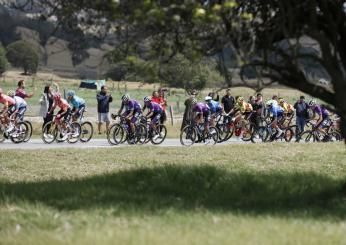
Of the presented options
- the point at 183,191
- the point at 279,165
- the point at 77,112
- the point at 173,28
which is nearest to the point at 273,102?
the point at 77,112

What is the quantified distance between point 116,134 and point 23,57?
96.7 m

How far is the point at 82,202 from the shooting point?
27.3 feet

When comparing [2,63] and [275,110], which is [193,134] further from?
[2,63]

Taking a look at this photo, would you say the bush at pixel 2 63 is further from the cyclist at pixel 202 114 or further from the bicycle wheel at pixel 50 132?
the cyclist at pixel 202 114

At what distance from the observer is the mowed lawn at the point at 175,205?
6.24m

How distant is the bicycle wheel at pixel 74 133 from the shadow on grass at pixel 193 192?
36.0 ft

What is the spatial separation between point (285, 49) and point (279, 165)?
5.41 metres

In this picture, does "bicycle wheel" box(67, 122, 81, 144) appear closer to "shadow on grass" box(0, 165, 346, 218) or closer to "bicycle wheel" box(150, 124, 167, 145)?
"bicycle wheel" box(150, 124, 167, 145)

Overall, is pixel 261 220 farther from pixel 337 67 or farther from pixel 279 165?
pixel 279 165

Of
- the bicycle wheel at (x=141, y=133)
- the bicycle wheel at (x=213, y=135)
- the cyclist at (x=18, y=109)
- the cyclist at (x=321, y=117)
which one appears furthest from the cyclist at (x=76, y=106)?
the cyclist at (x=321, y=117)

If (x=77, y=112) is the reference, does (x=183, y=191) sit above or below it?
below

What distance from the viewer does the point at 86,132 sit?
72.4 ft

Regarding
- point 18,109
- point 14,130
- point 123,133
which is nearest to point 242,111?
point 123,133

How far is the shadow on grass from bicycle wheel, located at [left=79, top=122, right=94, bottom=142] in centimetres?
1140
